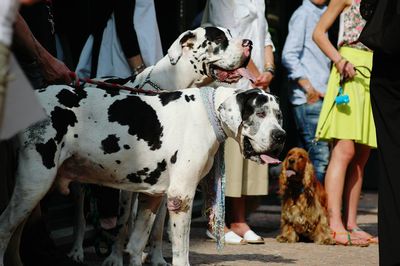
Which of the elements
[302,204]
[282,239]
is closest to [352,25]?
[302,204]

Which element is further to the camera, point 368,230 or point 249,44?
point 368,230

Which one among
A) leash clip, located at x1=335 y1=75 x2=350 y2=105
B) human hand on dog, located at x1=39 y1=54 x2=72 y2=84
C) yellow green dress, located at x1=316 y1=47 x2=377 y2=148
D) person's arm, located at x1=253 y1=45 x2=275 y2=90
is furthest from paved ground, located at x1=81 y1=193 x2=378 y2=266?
human hand on dog, located at x1=39 y1=54 x2=72 y2=84

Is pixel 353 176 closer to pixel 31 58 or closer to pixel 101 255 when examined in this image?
pixel 101 255

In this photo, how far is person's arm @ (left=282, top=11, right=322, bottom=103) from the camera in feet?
33.3

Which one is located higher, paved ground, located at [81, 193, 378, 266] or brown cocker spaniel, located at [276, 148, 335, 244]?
brown cocker spaniel, located at [276, 148, 335, 244]

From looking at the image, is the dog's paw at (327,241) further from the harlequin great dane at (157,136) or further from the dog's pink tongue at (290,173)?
the harlequin great dane at (157,136)

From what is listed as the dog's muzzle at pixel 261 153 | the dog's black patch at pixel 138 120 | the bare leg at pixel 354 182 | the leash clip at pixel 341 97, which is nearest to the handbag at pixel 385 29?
the dog's muzzle at pixel 261 153

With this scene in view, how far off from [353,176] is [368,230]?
4.08 ft

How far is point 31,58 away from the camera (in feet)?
19.9

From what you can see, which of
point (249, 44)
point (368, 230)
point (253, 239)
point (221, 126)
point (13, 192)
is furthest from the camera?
point (368, 230)

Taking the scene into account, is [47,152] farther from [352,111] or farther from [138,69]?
[352,111]

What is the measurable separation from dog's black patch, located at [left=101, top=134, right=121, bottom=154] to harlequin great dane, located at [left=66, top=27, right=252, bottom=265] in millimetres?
948

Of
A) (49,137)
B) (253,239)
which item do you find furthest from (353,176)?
(49,137)

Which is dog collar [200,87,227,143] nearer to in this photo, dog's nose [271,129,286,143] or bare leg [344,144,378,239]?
dog's nose [271,129,286,143]
